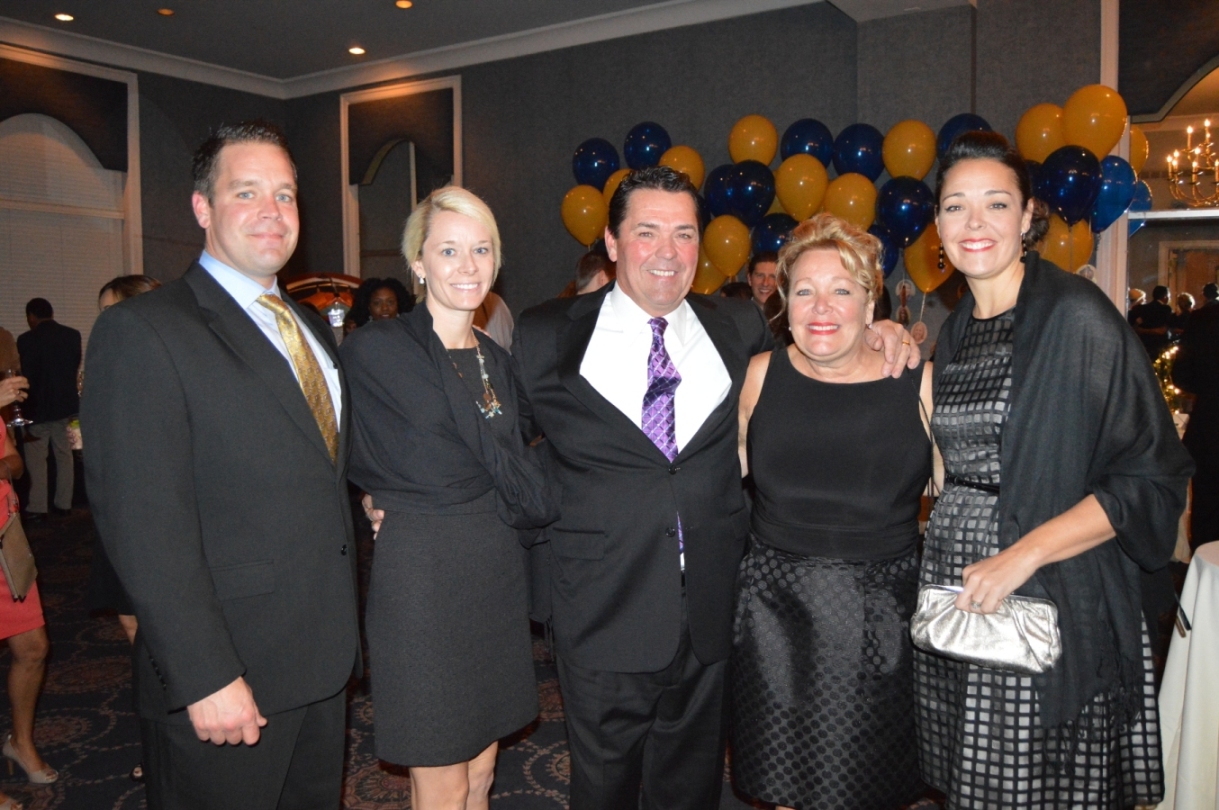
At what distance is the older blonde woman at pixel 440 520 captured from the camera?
80.0 inches

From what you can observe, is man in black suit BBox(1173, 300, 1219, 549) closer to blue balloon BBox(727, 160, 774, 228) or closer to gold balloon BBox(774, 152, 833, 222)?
gold balloon BBox(774, 152, 833, 222)

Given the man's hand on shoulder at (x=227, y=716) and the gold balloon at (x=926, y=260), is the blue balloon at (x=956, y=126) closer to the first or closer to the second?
the gold balloon at (x=926, y=260)

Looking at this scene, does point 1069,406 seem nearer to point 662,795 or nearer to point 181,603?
point 662,795

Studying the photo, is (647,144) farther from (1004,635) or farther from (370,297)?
(1004,635)

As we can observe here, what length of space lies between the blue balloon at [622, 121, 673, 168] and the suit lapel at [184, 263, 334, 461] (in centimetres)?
582

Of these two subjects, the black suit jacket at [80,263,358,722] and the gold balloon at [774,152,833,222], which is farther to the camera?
the gold balloon at [774,152,833,222]

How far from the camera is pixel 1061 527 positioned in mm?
1763

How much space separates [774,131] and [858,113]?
66 centimetres

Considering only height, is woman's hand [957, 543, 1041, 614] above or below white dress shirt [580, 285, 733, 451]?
below

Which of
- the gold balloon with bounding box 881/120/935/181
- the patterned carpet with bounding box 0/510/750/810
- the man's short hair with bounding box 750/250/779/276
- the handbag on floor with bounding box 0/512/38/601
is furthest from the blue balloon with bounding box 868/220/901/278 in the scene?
the handbag on floor with bounding box 0/512/38/601

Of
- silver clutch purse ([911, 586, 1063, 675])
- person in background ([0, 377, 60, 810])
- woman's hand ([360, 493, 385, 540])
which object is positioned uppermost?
woman's hand ([360, 493, 385, 540])

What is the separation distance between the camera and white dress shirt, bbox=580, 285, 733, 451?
2.21 m

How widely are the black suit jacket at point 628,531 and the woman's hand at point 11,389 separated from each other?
2345 millimetres

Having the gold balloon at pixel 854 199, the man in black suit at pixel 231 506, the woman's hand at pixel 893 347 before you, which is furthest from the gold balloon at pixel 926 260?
the man in black suit at pixel 231 506
